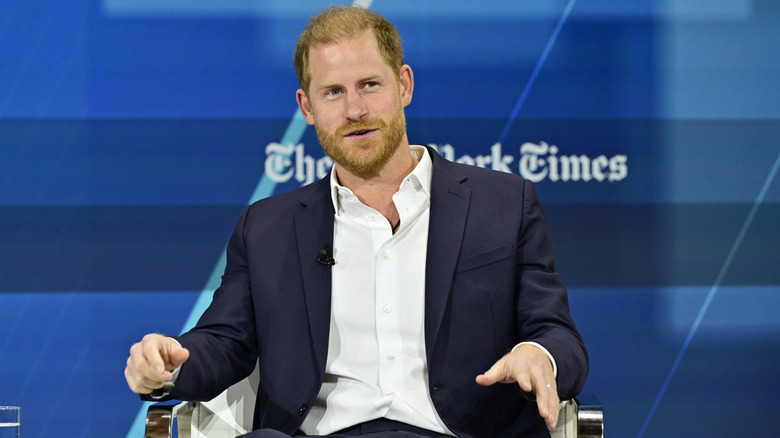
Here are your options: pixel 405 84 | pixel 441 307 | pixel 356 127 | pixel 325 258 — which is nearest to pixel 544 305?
pixel 441 307

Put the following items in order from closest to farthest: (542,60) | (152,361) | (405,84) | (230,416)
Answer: (152,361) → (230,416) → (405,84) → (542,60)

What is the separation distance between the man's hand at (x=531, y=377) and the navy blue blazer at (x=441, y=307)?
0.26 metres

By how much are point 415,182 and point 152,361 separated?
34.6 inches

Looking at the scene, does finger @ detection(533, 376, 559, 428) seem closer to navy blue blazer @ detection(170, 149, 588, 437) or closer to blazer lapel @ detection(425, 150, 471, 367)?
navy blue blazer @ detection(170, 149, 588, 437)

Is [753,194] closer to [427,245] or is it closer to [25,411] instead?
[427,245]

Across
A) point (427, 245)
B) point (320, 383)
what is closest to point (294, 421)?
point (320, 383)

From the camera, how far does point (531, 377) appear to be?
1.74 meters

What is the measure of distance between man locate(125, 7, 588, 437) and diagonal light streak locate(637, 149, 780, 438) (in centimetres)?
126

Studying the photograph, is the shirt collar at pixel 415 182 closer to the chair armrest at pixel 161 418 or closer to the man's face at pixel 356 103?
the man's face at pixel 356 103

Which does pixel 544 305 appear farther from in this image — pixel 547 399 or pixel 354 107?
pixel 354 107

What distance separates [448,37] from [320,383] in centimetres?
158

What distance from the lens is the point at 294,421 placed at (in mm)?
2227

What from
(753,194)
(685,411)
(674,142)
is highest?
(674,142)

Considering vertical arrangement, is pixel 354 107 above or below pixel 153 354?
above
